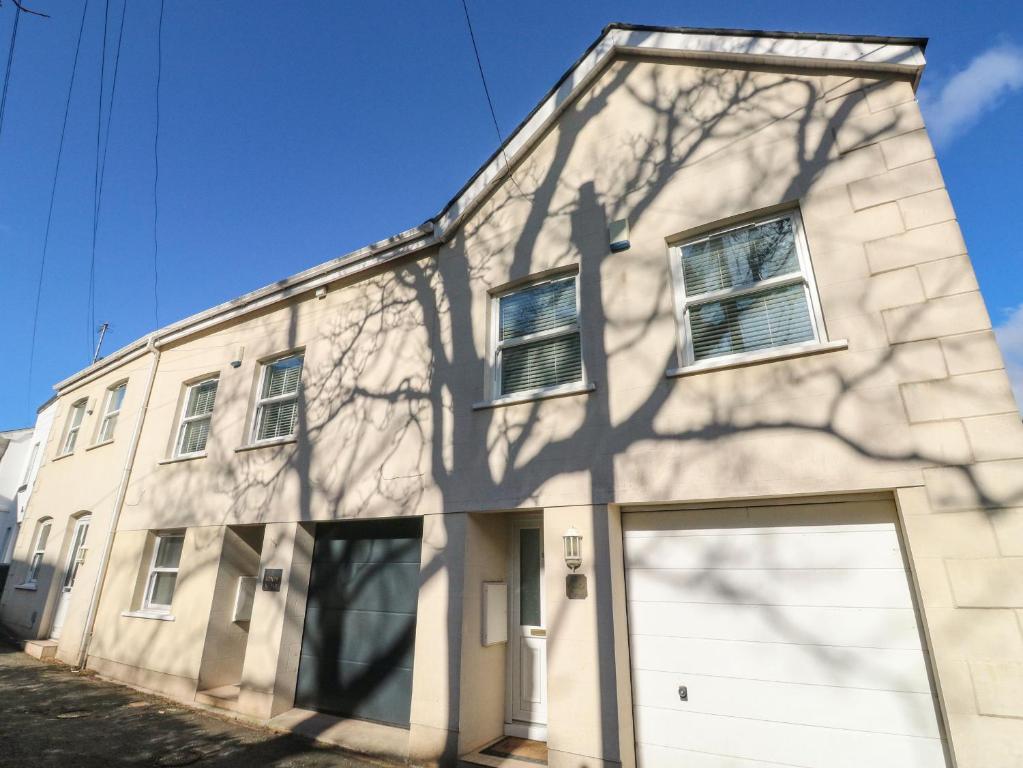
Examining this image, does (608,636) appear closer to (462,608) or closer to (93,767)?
(462,608)

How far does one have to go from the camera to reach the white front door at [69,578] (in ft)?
36.1

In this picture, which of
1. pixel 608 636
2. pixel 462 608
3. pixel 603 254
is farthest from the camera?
pixel 603 254

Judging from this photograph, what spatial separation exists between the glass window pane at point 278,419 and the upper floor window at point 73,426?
802cm

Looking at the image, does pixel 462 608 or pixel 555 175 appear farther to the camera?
pixel 555 175

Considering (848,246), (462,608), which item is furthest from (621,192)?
(462,608)

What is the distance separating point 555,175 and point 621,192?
97 centimetres

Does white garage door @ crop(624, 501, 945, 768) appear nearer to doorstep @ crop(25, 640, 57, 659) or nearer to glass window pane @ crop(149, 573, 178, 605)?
glass window pane @ crop(149, 573, 178, 605)

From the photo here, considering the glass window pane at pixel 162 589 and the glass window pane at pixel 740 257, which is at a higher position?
the glass window pane at pixel 740 257

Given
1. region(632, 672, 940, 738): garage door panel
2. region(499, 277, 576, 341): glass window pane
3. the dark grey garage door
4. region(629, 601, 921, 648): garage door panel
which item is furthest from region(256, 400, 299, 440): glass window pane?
region(632, 672, 940, 738): garage door panel

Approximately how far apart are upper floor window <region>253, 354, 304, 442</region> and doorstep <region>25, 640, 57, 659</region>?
6.19m

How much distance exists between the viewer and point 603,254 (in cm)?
591

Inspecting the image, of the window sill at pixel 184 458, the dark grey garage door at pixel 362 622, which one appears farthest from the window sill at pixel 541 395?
the window sill at pixel 184 458

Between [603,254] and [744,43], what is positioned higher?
[744,43]

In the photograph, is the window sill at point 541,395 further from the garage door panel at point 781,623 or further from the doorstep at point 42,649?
the doorstep at point 42,649
